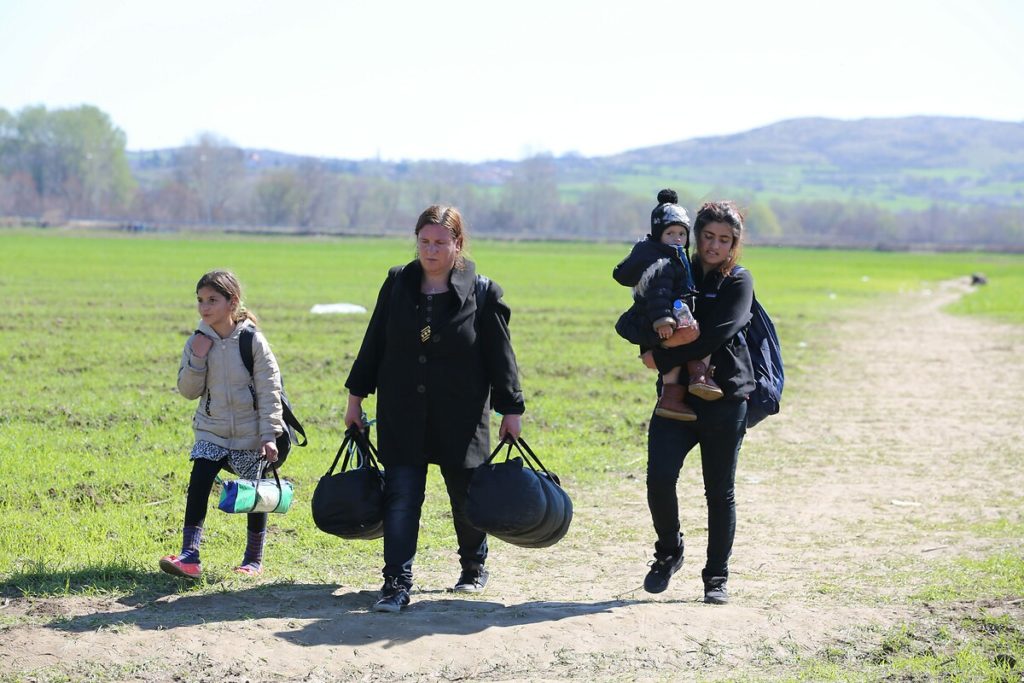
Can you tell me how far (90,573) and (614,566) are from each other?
122 inches

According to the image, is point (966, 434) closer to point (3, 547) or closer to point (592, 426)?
point (592, 426)

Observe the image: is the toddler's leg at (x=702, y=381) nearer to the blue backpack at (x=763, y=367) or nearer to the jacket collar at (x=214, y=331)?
the blue backpack at (x=763, y=367)

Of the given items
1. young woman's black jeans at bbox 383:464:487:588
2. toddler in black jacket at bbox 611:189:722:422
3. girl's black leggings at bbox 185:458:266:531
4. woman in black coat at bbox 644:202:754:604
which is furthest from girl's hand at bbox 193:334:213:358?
woman in black coat at bbox 644:202:754:604

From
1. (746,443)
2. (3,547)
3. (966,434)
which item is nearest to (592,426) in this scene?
(746,443)

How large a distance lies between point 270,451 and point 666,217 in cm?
254

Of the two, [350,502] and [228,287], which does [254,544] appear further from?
[228,287]

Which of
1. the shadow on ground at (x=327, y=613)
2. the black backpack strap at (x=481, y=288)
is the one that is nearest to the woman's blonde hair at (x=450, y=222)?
the black backpack strap at (x=481, y=288)

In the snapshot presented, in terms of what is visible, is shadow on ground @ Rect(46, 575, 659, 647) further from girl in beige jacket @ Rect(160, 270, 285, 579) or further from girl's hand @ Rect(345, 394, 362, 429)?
girl's hand @ Rect(345, 394, 362, 429)

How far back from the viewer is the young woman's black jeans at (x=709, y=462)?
21.0ft

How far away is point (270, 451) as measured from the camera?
692cm

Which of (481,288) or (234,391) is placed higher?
(481,288)

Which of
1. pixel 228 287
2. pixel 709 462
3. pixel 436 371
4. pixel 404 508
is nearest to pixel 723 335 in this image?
pixel 709 462

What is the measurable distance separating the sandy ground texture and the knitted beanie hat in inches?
75.0

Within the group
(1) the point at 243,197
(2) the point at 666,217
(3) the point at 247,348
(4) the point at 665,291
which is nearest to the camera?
(4) the point at 665,291
